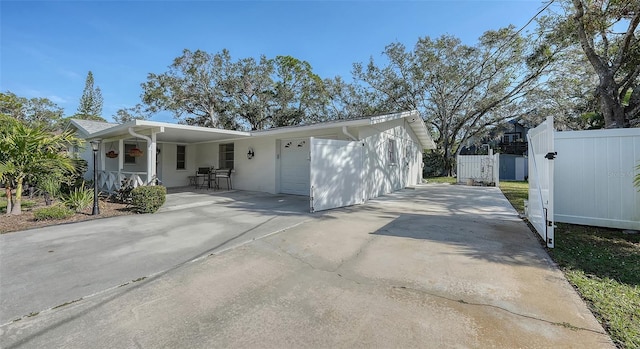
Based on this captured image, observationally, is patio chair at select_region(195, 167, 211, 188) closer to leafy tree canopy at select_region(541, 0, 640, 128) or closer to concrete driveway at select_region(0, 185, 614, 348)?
concrete driveway at select_region(0, 185, 614, 348)

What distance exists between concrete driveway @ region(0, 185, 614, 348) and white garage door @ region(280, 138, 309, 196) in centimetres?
558

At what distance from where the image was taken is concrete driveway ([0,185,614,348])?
2061 millimetres

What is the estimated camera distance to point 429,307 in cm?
248

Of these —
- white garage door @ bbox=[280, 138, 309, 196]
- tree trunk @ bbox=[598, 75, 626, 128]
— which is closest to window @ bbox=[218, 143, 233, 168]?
white garage door @ bbox=[280, 138, 309, 196]

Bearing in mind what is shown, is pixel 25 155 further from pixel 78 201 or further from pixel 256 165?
pixel 256 165

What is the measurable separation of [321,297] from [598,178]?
233 inches

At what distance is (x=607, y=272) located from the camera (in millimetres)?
3217

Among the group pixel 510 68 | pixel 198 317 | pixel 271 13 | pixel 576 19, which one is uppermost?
pixel 510 68

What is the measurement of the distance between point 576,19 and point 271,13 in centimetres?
985

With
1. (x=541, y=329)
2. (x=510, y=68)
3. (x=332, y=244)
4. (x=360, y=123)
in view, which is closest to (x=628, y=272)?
(x=541, y=329)

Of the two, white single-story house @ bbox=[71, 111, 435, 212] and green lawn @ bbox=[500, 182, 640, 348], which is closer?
green lawn @ bbox=[500, 182, 640, 348]

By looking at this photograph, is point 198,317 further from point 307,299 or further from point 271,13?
point 271,13

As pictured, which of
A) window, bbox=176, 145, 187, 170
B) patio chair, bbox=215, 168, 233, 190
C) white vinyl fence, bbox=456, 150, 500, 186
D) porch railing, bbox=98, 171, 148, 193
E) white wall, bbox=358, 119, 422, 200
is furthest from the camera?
white vinyl fence, bbox=456, 150, 500, 186

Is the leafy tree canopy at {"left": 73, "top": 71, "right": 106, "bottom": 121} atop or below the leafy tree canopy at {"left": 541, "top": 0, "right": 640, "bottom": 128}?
atop
